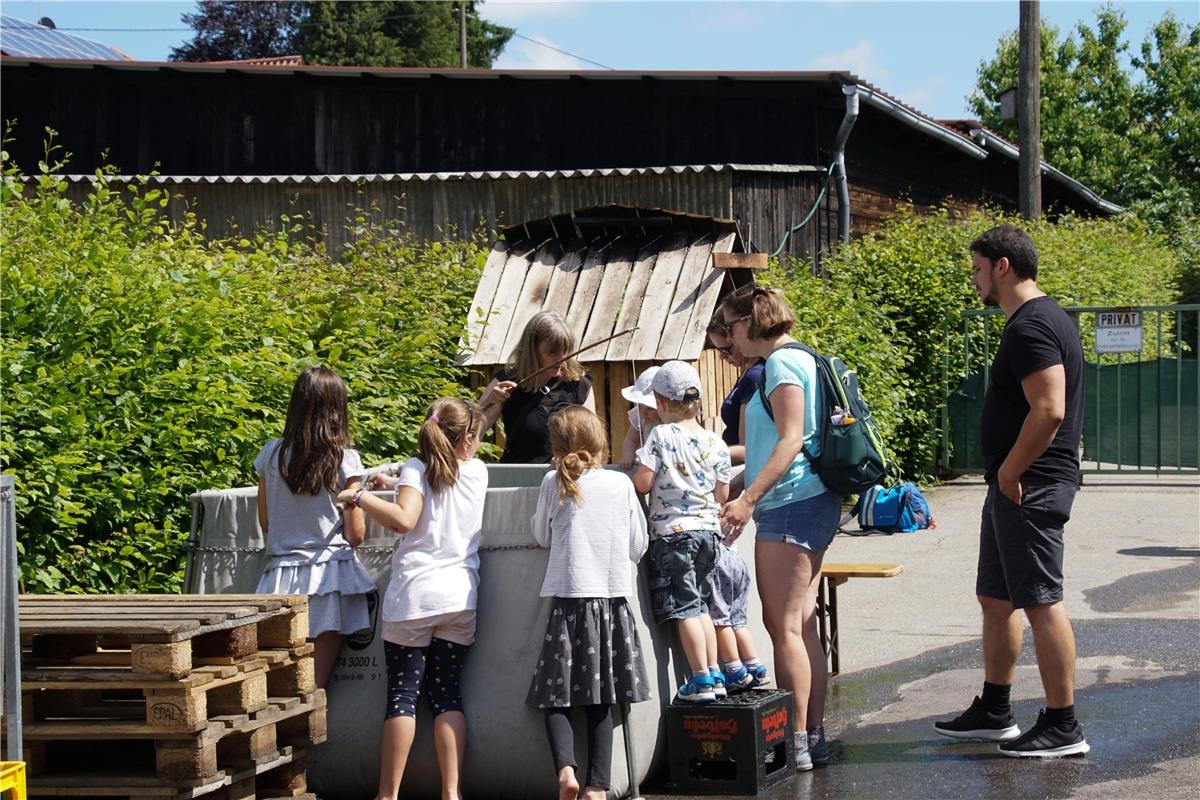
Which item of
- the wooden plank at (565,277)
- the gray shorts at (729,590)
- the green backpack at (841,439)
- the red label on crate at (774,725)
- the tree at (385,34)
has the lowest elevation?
the red label on crate at (774,725)

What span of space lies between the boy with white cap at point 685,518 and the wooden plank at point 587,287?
4.12m

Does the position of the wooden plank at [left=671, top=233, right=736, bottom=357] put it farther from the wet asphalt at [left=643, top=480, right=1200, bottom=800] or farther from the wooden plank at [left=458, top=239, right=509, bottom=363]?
the wet asphalt at [left=643, top=480, right=1200, bottom=800]

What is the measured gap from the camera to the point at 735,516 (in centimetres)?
554

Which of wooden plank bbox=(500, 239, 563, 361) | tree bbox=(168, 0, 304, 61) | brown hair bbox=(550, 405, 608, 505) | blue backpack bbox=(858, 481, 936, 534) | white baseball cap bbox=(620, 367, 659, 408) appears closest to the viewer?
brown hair bbox=(550, 405, 608, 505)

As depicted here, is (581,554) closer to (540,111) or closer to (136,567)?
(136,567)

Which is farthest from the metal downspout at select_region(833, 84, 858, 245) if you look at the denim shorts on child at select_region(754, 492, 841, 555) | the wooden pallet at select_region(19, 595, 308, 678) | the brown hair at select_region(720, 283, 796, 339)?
the wooden pallet at select_region(19, 595, 308, 678)

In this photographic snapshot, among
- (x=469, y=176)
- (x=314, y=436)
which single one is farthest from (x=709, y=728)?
(x=469, y=176)

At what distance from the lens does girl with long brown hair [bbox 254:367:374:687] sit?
208 inches

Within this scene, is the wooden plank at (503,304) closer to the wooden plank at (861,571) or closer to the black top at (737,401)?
the wooden plank at (861,571)

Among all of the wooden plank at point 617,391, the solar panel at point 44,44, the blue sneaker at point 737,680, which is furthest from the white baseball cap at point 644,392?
the solar panel at point 44,44

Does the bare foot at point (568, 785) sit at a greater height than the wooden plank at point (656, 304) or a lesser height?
lesser

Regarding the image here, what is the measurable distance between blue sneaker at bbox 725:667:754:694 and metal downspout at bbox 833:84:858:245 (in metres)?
12.6

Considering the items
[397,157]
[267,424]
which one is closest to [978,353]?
[397,157]

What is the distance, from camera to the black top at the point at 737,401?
6.26 meters
